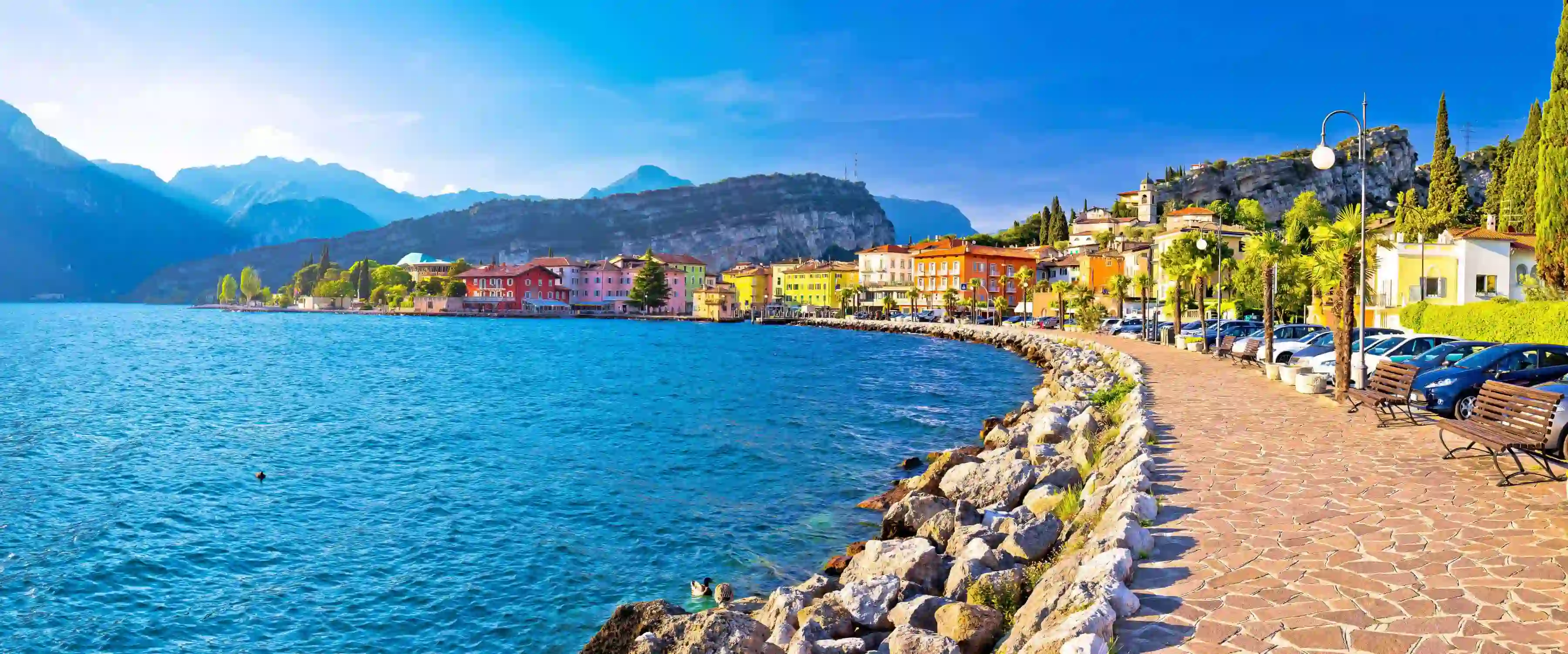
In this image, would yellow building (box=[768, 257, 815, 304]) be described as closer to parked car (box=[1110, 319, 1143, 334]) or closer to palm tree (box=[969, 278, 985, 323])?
palm tree (box=[969, 278, 985, 323])

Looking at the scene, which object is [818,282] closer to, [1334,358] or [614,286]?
[614,286]

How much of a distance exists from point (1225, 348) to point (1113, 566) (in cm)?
2929

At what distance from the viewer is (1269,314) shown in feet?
87.8

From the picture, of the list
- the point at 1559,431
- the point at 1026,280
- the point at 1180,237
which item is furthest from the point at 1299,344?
the point at 1026,280

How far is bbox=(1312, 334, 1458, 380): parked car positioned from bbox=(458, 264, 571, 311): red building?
16682 centimetres

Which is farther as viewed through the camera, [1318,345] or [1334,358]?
[1318,345]

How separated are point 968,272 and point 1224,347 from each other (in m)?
93.6

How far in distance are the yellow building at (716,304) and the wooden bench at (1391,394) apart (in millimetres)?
142185

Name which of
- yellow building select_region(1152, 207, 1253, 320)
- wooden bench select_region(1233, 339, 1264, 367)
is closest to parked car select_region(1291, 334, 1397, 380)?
wooden bench select_region(1233, 339, 1264, 367)

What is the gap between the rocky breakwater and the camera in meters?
6.95

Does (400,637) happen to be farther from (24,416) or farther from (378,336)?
(378,336)

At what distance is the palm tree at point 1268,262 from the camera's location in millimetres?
26000

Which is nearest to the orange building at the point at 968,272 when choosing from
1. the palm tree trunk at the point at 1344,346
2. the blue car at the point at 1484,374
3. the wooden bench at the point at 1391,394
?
the palm tree trunk at the point at 1344,346

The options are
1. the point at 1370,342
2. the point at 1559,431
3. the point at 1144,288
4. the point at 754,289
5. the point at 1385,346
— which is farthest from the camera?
the point at 754,289
